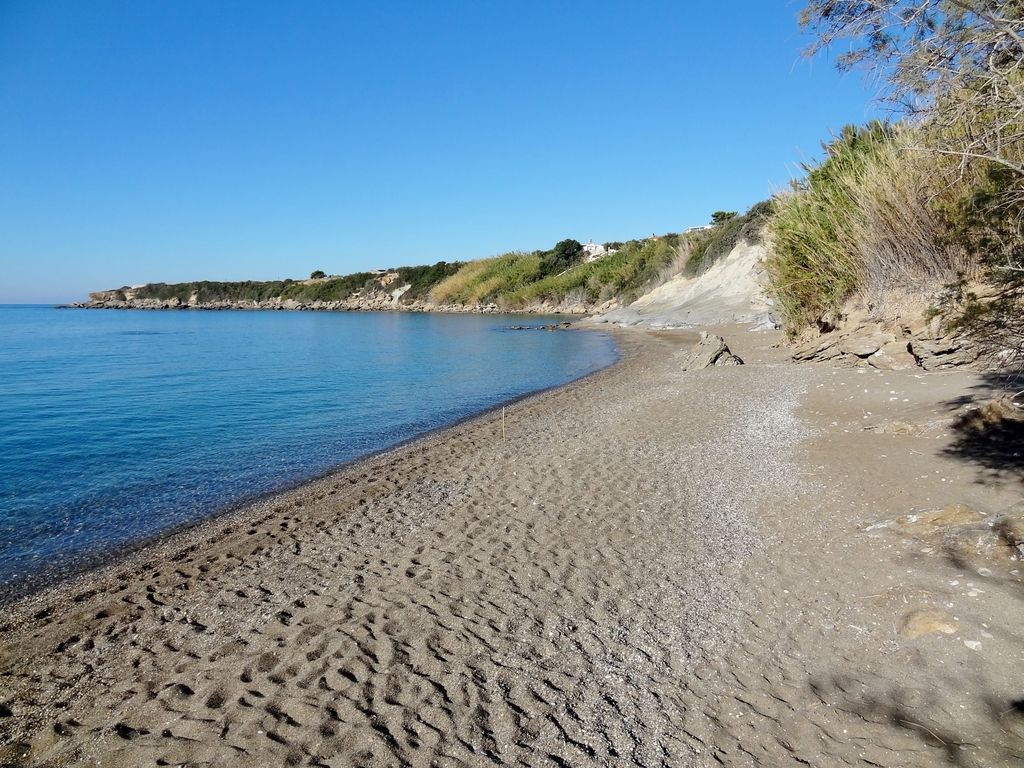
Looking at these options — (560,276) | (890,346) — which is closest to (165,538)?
(890,346)

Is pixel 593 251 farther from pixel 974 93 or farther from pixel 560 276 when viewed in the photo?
pixel 974 93

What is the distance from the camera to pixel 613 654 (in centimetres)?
439

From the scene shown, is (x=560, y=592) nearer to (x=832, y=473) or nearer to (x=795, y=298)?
(x=832, y=473)

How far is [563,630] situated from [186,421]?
13.5 meters

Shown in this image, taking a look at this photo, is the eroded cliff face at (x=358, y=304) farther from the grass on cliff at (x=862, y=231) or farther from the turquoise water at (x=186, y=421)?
the grass on cliff at (x=862, y=231)

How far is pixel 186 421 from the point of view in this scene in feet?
49.1

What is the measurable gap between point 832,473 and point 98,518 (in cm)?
1032

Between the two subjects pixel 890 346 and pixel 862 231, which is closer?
pixel 890 346

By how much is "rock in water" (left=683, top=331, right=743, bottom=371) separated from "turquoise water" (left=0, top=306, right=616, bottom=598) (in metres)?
5.48

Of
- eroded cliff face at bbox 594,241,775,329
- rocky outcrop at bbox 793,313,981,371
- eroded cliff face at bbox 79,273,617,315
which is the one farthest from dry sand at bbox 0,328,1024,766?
eroded cliff face at bbox 79,273,617,315

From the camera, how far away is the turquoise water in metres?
8.45

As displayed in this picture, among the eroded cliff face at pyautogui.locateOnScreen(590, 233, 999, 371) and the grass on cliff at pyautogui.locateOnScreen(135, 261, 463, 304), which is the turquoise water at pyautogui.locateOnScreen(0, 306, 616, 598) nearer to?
the eroded cliff face at pyautogui.locateOnScreen(590, 233, 999, 371)

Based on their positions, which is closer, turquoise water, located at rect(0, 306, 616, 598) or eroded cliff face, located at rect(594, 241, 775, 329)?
turquoise water, located at rect(0, 306, 616, 598)

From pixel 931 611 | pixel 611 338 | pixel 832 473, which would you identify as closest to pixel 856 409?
pixel 832 473
